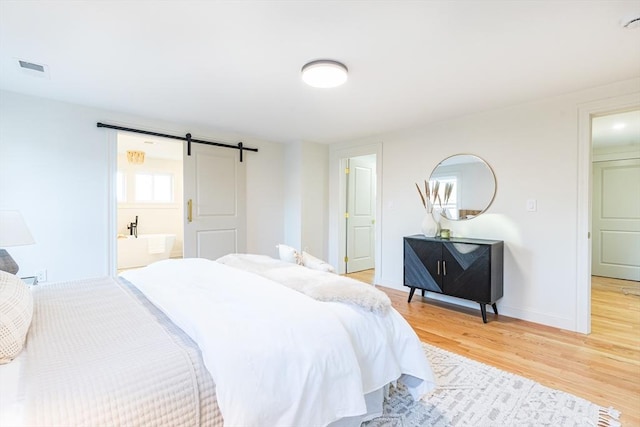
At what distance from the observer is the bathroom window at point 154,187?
6338mm

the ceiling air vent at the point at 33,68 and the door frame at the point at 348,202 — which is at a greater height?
the ceiling air vent at the point at 33,68

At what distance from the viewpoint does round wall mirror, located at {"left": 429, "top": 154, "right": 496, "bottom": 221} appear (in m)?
3.33

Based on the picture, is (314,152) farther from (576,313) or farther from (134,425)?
(134,425)

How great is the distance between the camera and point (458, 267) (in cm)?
312

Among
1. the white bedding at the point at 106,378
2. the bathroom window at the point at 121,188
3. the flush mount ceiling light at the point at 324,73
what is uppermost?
the flush mount ceiling light at the point at 324,73

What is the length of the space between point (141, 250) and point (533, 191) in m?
6.11

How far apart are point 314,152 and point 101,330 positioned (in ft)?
13.2

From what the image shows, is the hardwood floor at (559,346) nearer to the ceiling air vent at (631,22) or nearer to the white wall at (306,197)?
the white wall at (306,197)

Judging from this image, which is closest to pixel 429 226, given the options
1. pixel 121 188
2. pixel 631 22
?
pixel 631 22

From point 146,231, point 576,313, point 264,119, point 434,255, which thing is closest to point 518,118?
point 434,255

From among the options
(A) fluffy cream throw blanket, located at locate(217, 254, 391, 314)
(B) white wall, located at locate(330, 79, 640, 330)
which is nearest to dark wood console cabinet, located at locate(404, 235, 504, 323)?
(B) white wall, located at locate(330, 79, 640, 330)

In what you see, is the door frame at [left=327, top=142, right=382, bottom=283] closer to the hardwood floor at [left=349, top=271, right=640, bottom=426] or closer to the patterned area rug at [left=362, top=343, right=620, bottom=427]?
the hardwood floor at [left=349, top=271, right=640, bottom=426]

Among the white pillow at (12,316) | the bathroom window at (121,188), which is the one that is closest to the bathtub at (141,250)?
the bathroom window at (121,188)

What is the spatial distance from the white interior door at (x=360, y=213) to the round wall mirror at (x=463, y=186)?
1722 mm
